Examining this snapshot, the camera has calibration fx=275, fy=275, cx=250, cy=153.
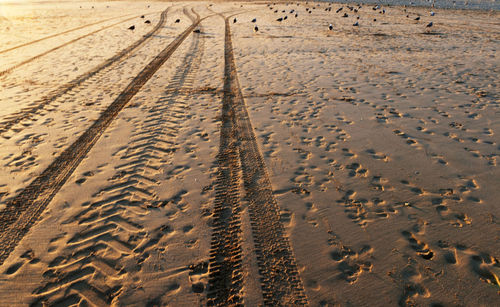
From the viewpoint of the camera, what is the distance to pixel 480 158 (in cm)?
511

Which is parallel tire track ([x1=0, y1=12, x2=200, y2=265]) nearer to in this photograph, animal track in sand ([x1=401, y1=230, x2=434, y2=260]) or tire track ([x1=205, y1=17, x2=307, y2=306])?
tire track ([x1=205, y1=17, x2=307, y2=306])

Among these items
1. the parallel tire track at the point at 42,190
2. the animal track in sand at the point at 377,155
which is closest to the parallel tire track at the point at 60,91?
the parallel tire track at the point at 42,190

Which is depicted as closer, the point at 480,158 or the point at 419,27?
the point at 480,158

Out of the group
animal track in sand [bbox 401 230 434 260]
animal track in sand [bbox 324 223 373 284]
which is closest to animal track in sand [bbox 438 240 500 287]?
animal track in sand [bbox 401 230 434 260]

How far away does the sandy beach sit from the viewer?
124 inches

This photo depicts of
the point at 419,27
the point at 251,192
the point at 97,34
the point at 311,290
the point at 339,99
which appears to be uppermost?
the point at 97,34

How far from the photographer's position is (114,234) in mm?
3715

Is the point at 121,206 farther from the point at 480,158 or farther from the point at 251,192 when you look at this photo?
the point at 480,158

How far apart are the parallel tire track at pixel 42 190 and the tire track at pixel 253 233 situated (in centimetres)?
262

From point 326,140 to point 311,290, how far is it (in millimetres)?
3416

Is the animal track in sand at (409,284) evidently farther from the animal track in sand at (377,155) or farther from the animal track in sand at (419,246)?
the animal track in sand at (377,155)

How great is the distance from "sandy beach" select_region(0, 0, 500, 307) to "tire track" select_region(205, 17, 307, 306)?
2 cm

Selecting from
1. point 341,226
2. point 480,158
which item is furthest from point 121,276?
point 480,158

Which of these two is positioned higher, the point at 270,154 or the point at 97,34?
the point at 97,34
